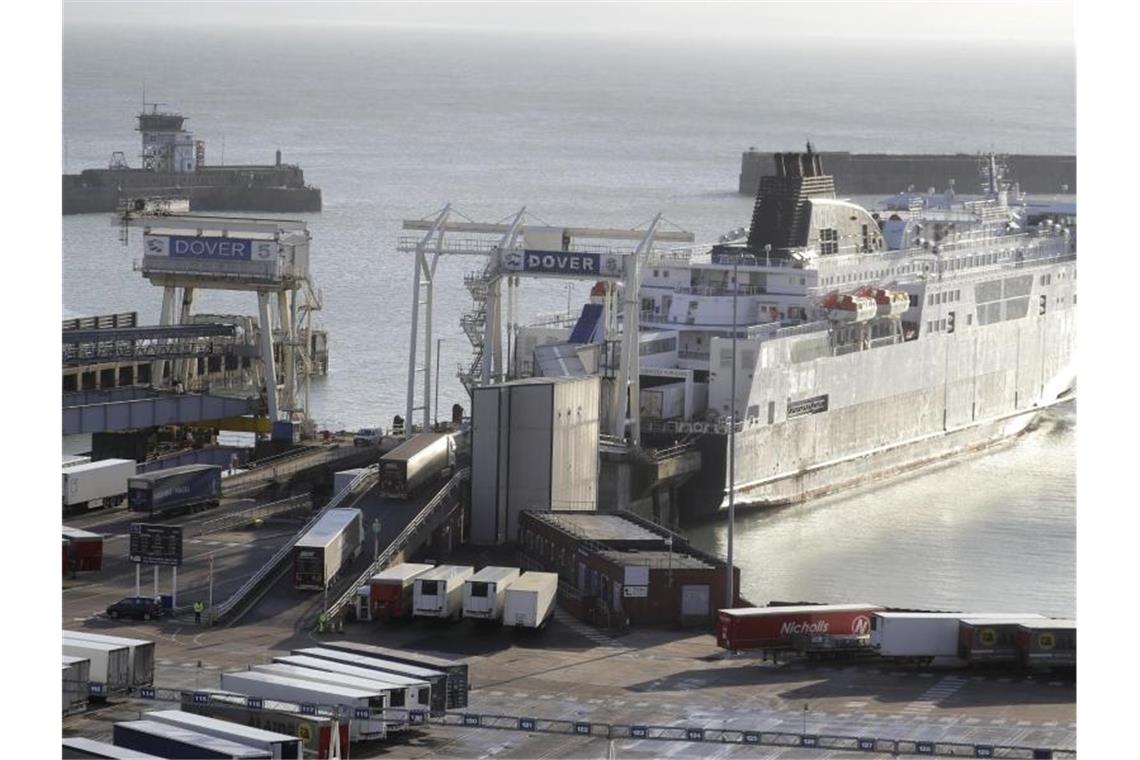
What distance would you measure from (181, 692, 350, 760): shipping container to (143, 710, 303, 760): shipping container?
0.28m

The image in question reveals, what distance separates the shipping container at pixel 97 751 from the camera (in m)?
30.5

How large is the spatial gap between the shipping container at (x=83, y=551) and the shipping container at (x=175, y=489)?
12.8 ft

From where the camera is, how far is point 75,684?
1388 inches

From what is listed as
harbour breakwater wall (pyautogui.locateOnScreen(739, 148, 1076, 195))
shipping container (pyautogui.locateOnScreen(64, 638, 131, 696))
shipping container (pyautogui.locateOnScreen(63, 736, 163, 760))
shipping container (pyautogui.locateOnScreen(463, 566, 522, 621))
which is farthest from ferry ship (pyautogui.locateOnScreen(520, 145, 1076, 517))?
harbour breakwater wall (pyautogui.locateOnScreen(739, 148, 1076, 195))

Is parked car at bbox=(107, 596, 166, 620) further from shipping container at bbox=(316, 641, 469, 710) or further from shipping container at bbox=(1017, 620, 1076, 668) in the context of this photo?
shipping container at bbox=(1017, 620, 1076, 668)

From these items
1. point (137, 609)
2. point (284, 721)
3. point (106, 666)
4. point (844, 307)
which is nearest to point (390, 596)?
point (137, 609)

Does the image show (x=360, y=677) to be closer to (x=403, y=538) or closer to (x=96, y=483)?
(x=403, y=538)

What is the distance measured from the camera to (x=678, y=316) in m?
59.5

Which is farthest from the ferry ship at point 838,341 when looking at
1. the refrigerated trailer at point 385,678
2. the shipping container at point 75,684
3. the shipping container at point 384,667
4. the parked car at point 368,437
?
the shipping container at point 75,684

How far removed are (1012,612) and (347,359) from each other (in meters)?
32.6

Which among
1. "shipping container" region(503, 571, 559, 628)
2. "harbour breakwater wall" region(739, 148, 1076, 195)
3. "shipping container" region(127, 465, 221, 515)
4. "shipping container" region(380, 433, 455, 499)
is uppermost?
"harbour breakwater wall" region(739, 148, 1076, 195)

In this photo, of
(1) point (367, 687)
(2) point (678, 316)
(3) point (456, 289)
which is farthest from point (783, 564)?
(3) point (456, 289)

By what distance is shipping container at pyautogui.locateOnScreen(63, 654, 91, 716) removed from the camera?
35125mm

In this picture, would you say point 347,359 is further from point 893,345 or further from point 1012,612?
point 1012,612
